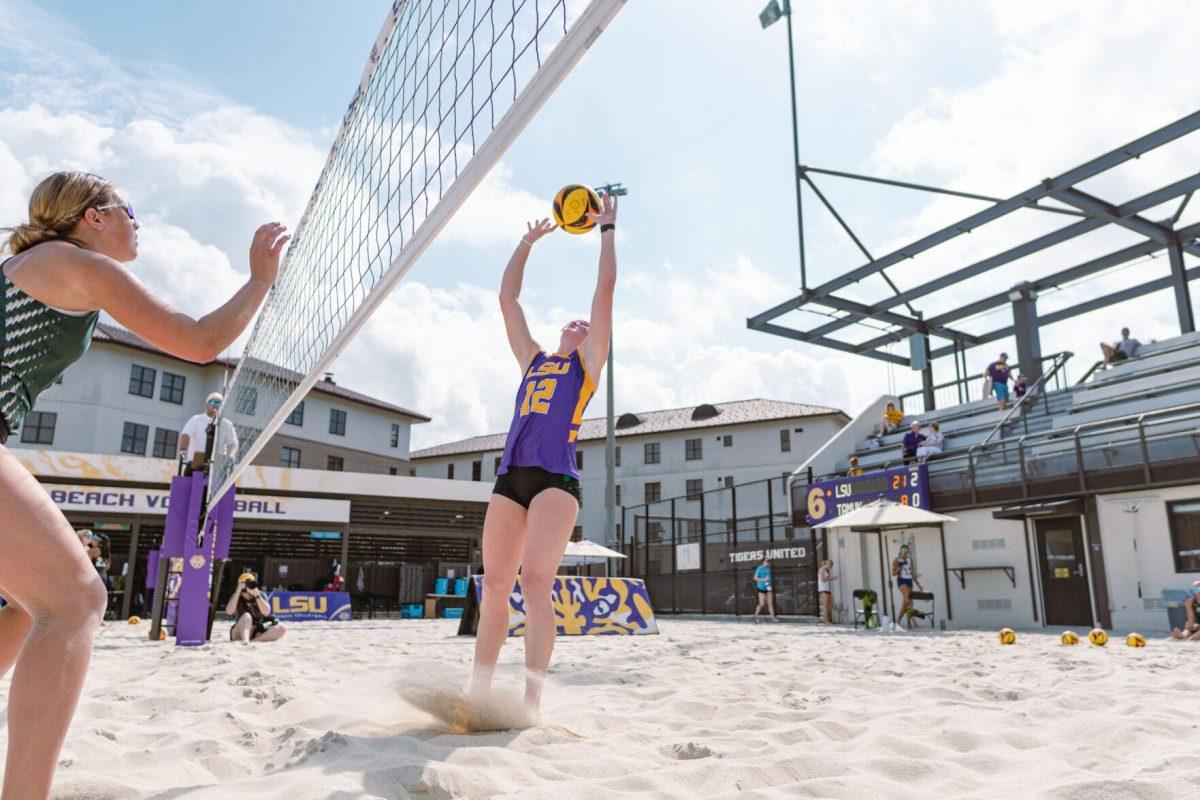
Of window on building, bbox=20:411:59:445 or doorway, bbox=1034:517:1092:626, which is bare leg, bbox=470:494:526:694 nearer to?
doorway, bbox=1034:517:1092:626

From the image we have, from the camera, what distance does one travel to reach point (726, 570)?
65.1ft

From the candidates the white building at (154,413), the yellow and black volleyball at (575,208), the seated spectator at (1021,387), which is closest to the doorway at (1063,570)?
the seated spectator at (1021,387)

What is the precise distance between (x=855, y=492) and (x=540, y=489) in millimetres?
15453

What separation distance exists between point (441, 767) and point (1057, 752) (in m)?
1.94

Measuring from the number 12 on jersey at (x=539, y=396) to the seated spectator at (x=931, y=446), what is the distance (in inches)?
583

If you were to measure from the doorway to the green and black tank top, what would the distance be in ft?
50.8

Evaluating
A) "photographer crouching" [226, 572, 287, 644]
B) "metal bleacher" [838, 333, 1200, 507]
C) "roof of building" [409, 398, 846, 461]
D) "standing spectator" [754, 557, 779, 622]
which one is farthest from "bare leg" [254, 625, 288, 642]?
"roof of building" [409, 398, 846, 461]

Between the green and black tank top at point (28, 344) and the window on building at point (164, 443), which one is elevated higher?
the window on building at point (164, 443)

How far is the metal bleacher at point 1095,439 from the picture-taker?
41.3 ft

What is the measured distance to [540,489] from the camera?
10.2ft

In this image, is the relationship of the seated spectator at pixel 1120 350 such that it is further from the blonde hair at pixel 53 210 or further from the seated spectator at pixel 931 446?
the blonde hair at pixel 53 210

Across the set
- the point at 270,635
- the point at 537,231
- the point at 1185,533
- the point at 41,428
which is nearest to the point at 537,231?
the point at 537,231

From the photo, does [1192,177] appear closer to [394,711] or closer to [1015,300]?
[1015,300]

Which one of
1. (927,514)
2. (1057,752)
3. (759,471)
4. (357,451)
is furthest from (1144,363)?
(357,451)
